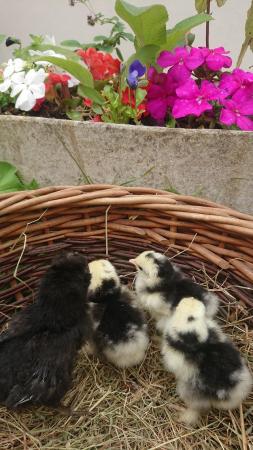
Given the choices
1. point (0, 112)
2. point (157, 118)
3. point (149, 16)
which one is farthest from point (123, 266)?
point (0, 112)

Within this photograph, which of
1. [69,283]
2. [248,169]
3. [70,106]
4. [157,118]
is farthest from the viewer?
[70,106]

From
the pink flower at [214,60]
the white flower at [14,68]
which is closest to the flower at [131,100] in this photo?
the pink flower at [214,60]

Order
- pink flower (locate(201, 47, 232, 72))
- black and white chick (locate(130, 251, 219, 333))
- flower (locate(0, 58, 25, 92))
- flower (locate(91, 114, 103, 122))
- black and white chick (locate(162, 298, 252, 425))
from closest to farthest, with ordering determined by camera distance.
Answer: black and white chick (locate(162, 298, 252, 425)) → black and white chick (locate(130, 251, 219, 333)) → pink flower (locate(201, 47, 232, 72)) → flower (locate(91, 114, 103, 122)) → flower (locate(0, 58, 25, 92))

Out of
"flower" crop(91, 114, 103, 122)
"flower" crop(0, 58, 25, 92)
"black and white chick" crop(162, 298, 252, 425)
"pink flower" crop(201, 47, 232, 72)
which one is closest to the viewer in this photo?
"black and white chick" crop(162, 298, 252, 425)

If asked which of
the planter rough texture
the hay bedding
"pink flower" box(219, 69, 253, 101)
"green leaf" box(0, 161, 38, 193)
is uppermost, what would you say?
"pink flower" box(219, 69, 253, 101)

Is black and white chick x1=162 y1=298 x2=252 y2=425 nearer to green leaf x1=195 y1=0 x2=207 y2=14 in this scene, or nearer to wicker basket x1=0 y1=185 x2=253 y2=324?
wicker basket x1=0 y1=185 x2=253 y2=324

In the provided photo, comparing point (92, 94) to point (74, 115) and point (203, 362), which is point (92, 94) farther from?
point (203, 362)

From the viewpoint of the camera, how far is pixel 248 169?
5.12 feet

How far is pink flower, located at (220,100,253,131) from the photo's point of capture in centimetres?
156

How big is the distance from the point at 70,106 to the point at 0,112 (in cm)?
28

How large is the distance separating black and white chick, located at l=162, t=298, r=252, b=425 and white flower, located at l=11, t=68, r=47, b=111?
1000mm

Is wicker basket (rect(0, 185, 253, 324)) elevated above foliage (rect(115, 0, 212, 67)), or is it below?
below

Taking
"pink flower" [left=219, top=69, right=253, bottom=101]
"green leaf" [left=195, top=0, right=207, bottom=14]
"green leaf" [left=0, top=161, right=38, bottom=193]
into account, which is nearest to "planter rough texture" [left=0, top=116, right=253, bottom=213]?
"green leaf" [left=0, top=161, right=38, bottom=193]

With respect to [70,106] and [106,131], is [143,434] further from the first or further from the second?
[70,106]
